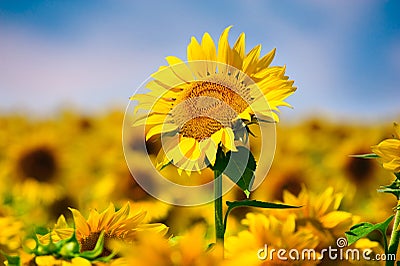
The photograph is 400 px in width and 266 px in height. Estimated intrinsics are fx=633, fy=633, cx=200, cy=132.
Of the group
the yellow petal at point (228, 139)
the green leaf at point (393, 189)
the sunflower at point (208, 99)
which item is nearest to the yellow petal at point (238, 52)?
the sunflower at point (208, 99)

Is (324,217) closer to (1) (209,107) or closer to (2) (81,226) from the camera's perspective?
(1) (209,107)

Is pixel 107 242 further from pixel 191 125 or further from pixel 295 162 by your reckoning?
pixel 295 162

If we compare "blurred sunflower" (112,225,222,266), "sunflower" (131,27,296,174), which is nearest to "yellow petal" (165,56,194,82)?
"sunflower" (131,27,296,174)

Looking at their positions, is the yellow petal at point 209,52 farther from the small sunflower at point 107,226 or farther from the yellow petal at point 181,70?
the small sunflower at point 107,226

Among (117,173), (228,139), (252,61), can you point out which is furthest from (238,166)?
(117,173)

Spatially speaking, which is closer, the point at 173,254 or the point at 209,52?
the point at 173,254

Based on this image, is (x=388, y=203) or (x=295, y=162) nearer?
(x=388, y=203)

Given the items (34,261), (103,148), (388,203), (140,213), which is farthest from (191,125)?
(103,148)
